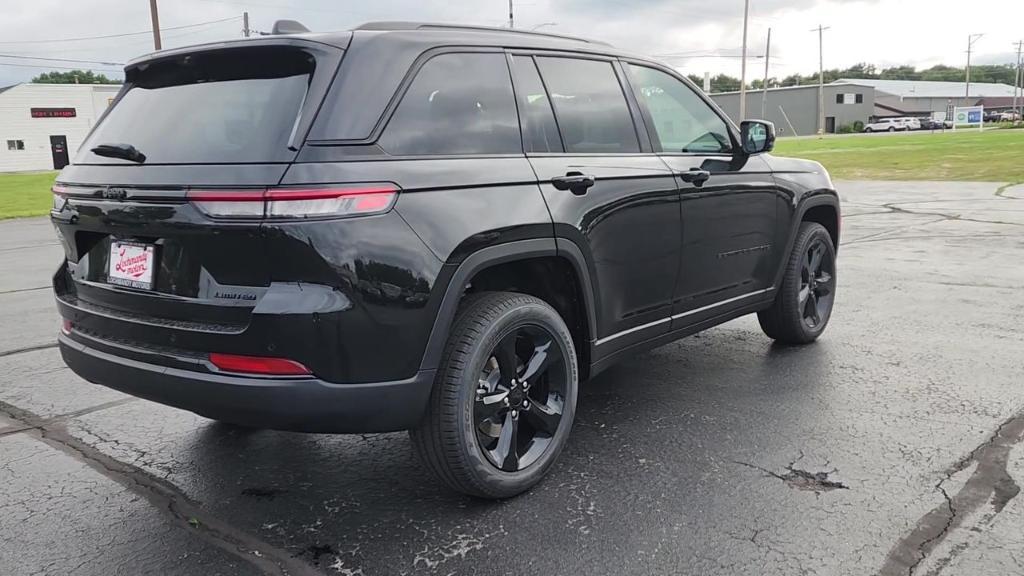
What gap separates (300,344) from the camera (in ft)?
8.69

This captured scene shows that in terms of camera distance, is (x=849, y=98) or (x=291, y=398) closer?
(x=291, y=398)

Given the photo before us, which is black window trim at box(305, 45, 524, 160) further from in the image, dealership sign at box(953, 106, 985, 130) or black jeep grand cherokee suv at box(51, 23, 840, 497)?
dealership sign at box(953, 106, 985, 130)

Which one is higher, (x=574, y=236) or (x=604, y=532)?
(x=574, y=236)

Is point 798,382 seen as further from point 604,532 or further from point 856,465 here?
point 604,532

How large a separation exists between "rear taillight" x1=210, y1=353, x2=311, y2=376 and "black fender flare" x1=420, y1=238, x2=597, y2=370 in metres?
0.43

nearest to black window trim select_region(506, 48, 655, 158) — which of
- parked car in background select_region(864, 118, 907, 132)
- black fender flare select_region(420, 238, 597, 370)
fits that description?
black fender flare select_region(420, 238, 597, 370)

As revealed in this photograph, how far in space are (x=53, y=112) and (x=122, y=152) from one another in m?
68.2

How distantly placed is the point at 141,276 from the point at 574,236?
1676 millimetres

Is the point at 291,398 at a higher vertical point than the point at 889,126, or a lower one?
lower

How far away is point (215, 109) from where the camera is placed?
9.87 ft

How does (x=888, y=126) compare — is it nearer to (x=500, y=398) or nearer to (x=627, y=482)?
(x=627, y=482)

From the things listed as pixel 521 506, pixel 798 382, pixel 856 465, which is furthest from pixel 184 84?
pixel 798 382

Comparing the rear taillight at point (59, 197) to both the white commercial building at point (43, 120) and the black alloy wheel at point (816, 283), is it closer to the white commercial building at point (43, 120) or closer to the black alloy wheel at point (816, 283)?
the black alloy wheel at point (816, 283)

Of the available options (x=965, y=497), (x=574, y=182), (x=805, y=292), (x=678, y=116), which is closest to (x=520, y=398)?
(x=574, y=182)
